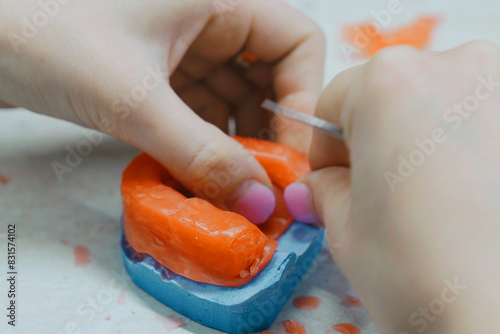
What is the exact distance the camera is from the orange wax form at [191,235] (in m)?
0.64

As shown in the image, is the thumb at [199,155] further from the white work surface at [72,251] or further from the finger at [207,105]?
the finger at [207,105]

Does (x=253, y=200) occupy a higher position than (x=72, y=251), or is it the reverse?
(x=253, y=200)

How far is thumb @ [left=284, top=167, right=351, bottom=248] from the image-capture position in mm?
586

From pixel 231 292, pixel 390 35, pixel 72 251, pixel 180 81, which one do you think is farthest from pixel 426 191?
pixel 390 35

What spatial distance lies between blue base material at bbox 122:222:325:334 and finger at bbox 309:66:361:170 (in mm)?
132

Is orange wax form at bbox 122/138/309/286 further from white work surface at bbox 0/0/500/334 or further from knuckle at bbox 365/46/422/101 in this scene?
knuckle at bbox 365/46/422/101

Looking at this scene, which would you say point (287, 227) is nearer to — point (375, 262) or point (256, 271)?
point (256, 271)

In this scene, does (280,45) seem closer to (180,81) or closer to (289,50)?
(289,50)

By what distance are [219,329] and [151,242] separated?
0.15m

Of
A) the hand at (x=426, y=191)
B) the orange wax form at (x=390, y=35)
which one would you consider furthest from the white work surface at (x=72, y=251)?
the orange wax form at (x=390, y=35)

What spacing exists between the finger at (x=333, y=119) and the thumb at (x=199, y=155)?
10cm

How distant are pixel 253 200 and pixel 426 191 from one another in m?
0.35

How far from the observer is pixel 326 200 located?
651 millimetres

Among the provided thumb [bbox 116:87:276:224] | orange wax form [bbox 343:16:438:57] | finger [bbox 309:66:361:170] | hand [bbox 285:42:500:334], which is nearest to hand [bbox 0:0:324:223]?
thumb [bbox 116:87:276:224]
